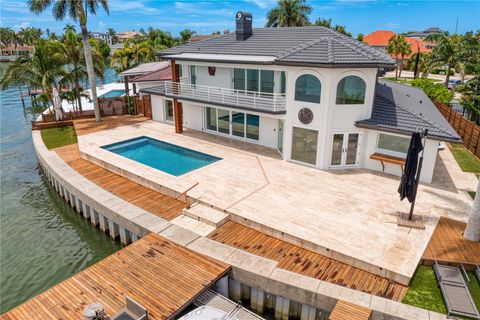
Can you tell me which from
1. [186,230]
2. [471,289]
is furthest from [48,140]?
[471,289]

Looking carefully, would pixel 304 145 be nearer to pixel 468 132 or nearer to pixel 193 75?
pixel 193 75

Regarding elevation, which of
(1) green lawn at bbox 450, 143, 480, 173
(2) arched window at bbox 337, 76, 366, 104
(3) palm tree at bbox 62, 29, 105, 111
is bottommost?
(1) green lawn at bbox 450, 143, 480, 173

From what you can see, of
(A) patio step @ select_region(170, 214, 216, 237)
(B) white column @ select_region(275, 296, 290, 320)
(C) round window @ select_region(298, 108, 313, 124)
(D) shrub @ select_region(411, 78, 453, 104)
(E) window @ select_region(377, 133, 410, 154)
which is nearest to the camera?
(B) white column @ select_region(275, 296, 290, 320)

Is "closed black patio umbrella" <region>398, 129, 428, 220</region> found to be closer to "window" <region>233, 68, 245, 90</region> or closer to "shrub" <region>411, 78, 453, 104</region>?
"window" <region>233, 68, 245, 90</region>

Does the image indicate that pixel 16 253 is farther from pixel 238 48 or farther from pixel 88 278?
pixel 238 48

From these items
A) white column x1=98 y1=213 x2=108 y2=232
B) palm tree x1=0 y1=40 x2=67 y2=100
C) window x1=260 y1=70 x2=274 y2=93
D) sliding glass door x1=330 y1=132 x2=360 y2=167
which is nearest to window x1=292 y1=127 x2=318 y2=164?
sliding glass door x1=330 y1=132 x2=360 y2=167

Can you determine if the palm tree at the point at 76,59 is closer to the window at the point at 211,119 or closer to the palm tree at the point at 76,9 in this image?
the palm tree at the point at 76,9

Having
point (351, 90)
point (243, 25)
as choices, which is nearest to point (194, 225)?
point (351, 90)
